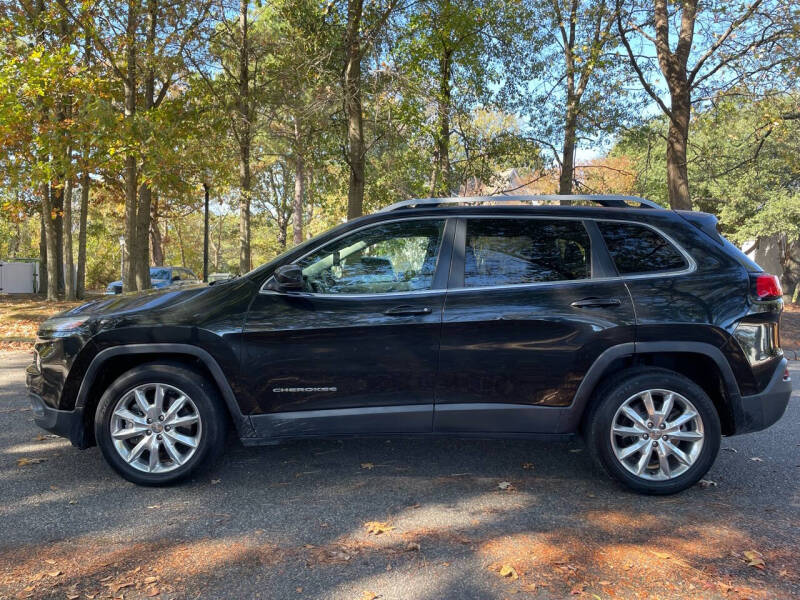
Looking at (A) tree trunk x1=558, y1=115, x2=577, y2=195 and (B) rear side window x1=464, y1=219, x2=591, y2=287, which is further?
(A) tree trunk x1=558, y1=115, x2=577, y2=195

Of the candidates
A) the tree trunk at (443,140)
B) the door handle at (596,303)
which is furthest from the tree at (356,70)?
the door handle at (596,303)

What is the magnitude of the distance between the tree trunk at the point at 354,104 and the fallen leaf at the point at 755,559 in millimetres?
10666

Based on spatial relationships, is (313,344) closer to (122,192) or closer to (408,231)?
(408,231)

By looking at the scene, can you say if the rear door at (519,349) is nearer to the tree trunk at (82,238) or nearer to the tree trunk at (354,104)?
the tree trunk at (354,104)

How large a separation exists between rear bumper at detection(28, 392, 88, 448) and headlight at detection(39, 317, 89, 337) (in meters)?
0.48

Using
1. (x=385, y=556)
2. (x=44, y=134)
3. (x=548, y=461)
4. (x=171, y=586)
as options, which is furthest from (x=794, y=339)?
(x=44, y=134)

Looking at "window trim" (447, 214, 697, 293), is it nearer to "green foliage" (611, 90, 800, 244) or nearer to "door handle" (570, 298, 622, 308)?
"door handle" (570, 298, 622, 308)

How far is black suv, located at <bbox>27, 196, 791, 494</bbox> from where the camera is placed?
3.72 m

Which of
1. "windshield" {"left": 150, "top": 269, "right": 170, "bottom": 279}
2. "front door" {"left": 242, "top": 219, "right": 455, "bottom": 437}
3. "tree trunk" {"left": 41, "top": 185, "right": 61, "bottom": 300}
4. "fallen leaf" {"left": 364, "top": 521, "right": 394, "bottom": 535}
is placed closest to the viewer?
"fallen leaf" {"left": 364, "top": 521, "right": 394, "bottom": 535}

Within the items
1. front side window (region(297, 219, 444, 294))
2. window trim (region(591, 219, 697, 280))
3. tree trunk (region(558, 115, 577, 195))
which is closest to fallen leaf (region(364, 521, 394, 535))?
front side window (region(297, 219, 444, 294))

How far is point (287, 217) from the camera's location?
4528 centimetres

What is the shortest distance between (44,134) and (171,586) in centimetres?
1268

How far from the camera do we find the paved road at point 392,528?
8.93ft

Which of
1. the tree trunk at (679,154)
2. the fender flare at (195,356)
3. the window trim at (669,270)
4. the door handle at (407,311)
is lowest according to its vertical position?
the fender flare at (195,356)
